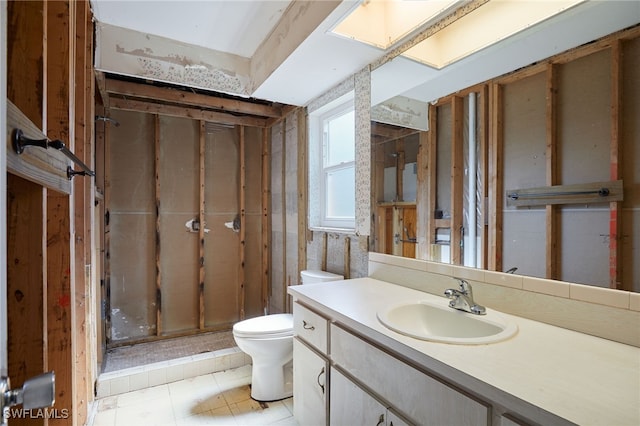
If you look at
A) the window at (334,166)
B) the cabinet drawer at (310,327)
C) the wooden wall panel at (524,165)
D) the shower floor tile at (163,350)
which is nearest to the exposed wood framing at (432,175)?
the wooden wall panel at (524,165)

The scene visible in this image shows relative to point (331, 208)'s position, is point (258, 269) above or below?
below

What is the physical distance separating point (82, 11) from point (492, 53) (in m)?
1.91

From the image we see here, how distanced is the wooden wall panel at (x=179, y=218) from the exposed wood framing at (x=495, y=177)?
2.68 meters

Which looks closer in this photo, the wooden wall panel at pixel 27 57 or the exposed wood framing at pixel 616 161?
the wooden wall panel at pixel 27 57

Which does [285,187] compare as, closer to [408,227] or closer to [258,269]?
[258,269]

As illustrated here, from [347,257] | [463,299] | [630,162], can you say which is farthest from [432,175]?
[347,257]

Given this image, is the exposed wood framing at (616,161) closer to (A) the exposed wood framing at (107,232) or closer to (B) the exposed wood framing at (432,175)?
(B) the exposed wood framing at (432,175)

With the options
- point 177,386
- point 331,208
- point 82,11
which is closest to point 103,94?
point 82,11

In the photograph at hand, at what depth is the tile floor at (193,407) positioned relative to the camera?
195 cm

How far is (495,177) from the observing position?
1.37m

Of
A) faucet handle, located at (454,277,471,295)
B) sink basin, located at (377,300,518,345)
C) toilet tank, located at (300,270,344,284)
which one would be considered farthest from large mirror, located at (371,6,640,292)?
toilet tank, located at (300,270,344,284)

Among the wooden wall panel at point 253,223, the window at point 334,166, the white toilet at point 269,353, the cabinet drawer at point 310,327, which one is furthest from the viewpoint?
the wooden wall panel at point 253,223

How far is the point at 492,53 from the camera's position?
139 cm

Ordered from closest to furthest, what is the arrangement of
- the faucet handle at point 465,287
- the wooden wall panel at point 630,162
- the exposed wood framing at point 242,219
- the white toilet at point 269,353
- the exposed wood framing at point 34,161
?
1. the exposed wood framing at point 34,161
2. the wooden wall panel at point 630,162
3. the faucet handle at point 465,287
4. the white toilet at point 269,353
5. the exposed wood framing at point 242,219
